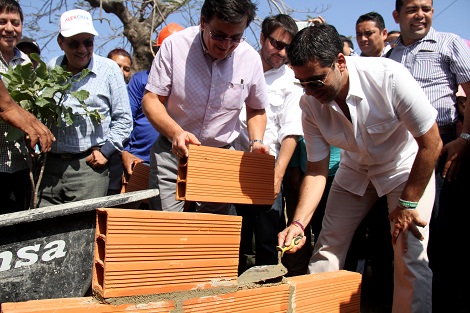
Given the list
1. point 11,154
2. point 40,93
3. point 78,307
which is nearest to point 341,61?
point 78,307

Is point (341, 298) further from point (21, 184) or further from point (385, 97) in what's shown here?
point (21, 184)

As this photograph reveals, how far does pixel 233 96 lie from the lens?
10.9 ft

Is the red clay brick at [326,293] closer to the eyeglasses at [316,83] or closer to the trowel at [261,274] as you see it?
the trowel at [261,274]

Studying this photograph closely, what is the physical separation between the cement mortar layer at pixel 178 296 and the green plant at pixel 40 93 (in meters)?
1.66

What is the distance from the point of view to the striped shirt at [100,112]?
3902mm

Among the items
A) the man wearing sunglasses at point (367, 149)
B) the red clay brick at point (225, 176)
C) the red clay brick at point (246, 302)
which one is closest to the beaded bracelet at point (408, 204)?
the man wearing sunglasses at point (367, 149)

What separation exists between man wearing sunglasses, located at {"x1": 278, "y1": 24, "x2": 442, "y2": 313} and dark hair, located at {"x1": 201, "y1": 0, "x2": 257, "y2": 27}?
0.37 meters

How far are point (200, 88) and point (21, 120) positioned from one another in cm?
113

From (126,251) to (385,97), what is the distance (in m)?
1.69

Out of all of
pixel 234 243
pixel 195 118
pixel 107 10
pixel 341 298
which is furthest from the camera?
pixel 107 10

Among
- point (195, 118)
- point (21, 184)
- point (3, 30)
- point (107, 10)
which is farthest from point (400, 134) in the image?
point (107, 10)

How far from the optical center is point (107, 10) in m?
9.76

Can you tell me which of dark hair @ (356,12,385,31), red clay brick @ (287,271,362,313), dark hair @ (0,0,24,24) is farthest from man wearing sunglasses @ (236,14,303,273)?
dark hair @ (0,0,24,24)

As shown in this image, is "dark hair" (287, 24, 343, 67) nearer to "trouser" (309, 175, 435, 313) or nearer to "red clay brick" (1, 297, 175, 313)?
"trouser" (309, 175, 435, 313)
